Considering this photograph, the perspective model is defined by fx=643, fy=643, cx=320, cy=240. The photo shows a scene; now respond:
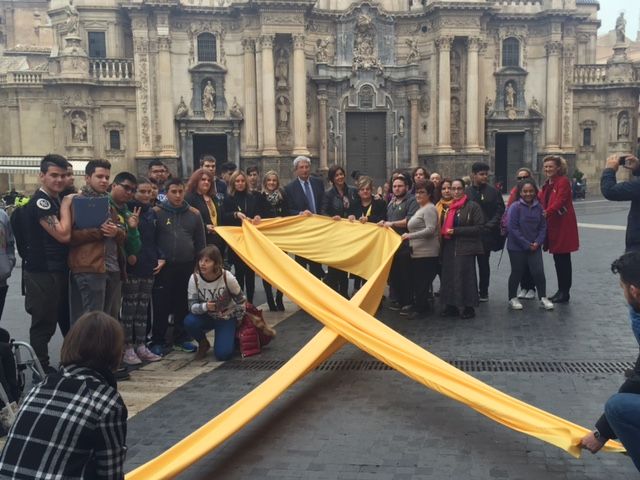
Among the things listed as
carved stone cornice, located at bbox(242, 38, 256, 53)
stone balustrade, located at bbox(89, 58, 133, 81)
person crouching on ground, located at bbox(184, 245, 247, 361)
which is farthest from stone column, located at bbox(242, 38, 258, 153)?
person crouching on ground, located at bbox(184, 245, 247, 361)

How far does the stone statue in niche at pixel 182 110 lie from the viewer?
35062mm

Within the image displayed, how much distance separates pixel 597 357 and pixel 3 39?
60.2 meters

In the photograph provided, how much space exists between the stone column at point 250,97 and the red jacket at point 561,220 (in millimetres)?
26132

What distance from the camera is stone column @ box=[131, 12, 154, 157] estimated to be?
34.2 meters

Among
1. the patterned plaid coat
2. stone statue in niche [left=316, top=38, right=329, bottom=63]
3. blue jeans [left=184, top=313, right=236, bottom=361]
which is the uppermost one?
stone statue in niche [left=316, top=38, right=329, bottom=63]

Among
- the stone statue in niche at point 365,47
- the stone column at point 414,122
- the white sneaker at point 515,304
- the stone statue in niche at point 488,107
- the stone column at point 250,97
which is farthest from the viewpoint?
the stone statue in niche at point 488,107

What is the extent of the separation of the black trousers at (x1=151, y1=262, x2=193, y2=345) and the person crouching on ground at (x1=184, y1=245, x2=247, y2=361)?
59 cm

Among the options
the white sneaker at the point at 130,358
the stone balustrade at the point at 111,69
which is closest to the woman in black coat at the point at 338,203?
the white sneaker at the point at 130,358

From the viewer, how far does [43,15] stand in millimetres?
55562

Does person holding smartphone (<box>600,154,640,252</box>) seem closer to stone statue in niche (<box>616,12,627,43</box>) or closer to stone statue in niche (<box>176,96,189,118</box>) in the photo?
stone statue in niche (<box>176,96,189,118</box>)

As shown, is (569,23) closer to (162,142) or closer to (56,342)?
(162,142)

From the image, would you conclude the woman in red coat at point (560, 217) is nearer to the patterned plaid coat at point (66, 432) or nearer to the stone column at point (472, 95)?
the patterned plaid coat at point (66, 432)

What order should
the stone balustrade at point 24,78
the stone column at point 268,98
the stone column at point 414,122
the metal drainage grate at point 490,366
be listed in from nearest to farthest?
the metal drainage grate at point 490,366
the stone column at point 268,98
the stone balustrade at point 24,78
the stone column at point 414,122

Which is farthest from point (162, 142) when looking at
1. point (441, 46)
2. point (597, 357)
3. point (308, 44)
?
point (597, 357)
